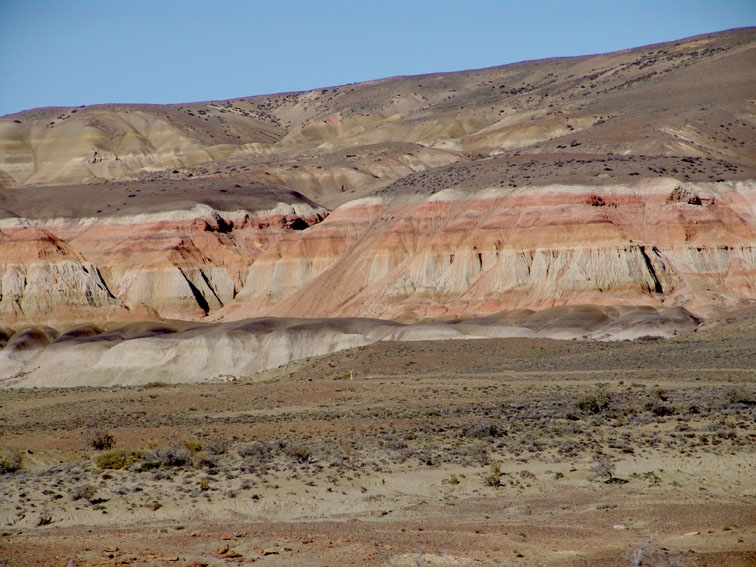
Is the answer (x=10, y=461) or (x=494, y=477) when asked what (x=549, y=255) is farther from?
(x=10, y=461)

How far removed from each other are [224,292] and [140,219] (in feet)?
46.2

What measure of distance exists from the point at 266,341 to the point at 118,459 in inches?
1997

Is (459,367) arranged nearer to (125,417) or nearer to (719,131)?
(125,417)

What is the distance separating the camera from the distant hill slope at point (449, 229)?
88125mm

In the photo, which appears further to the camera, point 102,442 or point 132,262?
point 132,262

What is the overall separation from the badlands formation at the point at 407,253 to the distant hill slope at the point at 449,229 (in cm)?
23

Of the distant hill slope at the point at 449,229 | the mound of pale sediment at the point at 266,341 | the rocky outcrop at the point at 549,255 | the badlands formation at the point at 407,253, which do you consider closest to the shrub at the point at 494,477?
the mound of pale sediment at the point at 266,341

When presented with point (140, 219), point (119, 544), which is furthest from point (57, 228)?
point (119, 544)

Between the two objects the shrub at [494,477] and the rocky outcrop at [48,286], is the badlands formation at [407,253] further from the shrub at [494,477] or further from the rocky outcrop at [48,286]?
the shrub at [494,477]

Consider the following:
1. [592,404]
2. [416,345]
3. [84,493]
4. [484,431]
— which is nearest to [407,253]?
[416,345]

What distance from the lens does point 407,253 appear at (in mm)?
98562

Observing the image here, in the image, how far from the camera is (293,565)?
52.4ft

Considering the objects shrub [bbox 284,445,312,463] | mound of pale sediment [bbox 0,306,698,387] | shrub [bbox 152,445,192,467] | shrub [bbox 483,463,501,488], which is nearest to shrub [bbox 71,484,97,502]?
shrub [bbox 152,445,192,467]

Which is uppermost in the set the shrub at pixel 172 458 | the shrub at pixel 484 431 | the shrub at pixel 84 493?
the shrub at pixel 84 493
